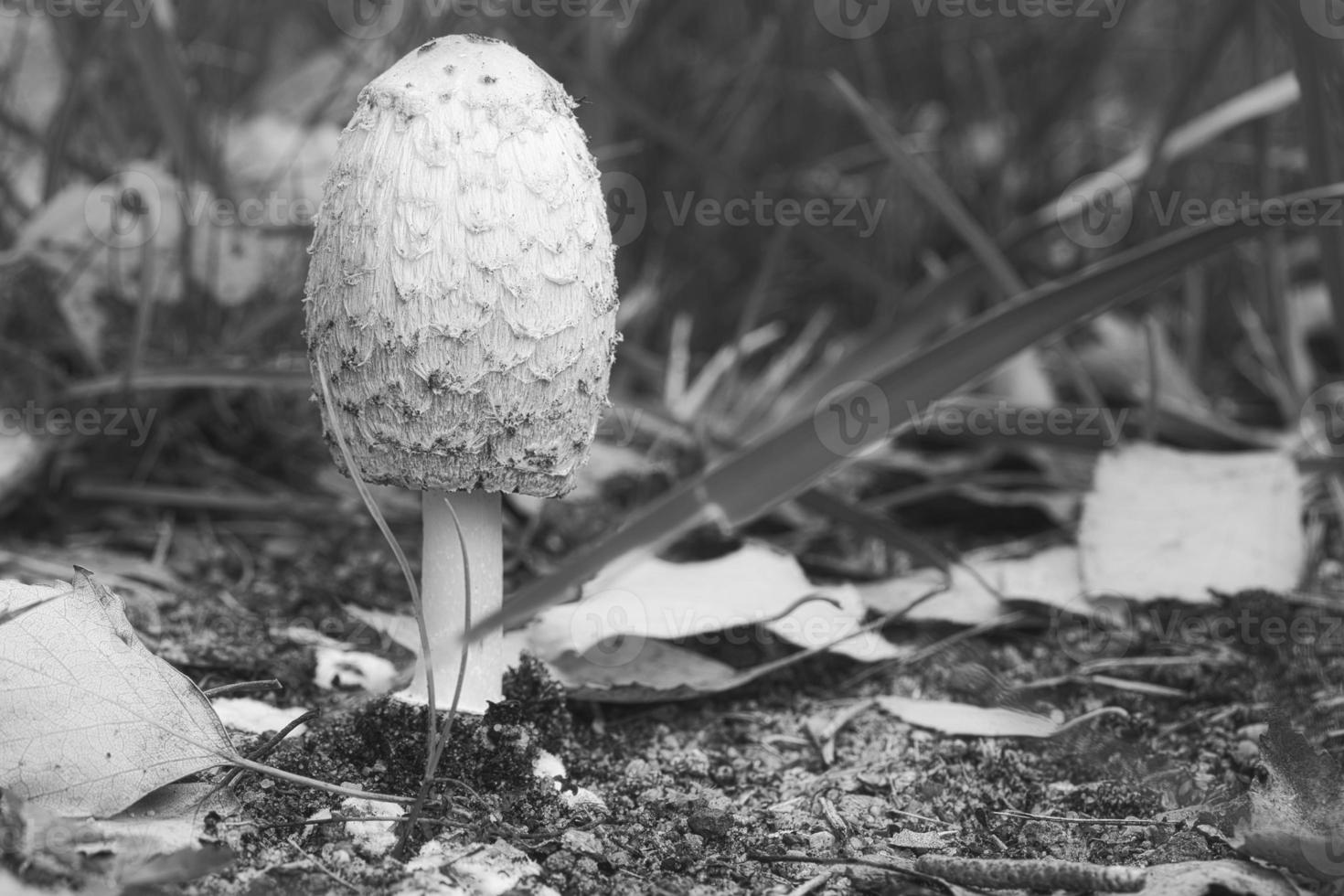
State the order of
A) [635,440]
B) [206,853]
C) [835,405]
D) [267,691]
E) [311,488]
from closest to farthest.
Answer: [206,853], [267,691], [835,405], [311,488], [635,440]

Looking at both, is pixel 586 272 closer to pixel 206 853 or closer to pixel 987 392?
pixel 206 853

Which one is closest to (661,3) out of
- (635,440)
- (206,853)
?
(635,440)

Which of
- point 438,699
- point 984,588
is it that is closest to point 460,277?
point 438,699

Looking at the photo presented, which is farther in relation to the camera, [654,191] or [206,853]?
[654,191]

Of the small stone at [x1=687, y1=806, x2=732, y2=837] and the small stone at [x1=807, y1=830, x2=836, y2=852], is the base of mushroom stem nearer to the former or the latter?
the small stone at [x1=687, y1=806, x2=732, y2=837]

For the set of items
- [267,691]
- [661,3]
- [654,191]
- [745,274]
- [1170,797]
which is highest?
[661,3]

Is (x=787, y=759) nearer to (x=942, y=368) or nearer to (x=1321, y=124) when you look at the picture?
(x=942, y=368)

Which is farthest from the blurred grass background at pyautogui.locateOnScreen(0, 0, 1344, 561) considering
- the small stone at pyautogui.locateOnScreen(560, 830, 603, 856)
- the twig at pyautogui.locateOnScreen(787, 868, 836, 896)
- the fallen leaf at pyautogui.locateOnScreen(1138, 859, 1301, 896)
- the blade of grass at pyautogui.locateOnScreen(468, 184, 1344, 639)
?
the fallen leaf at pyautogui.locateOnScreen(1138, 859, 1301, 896)
